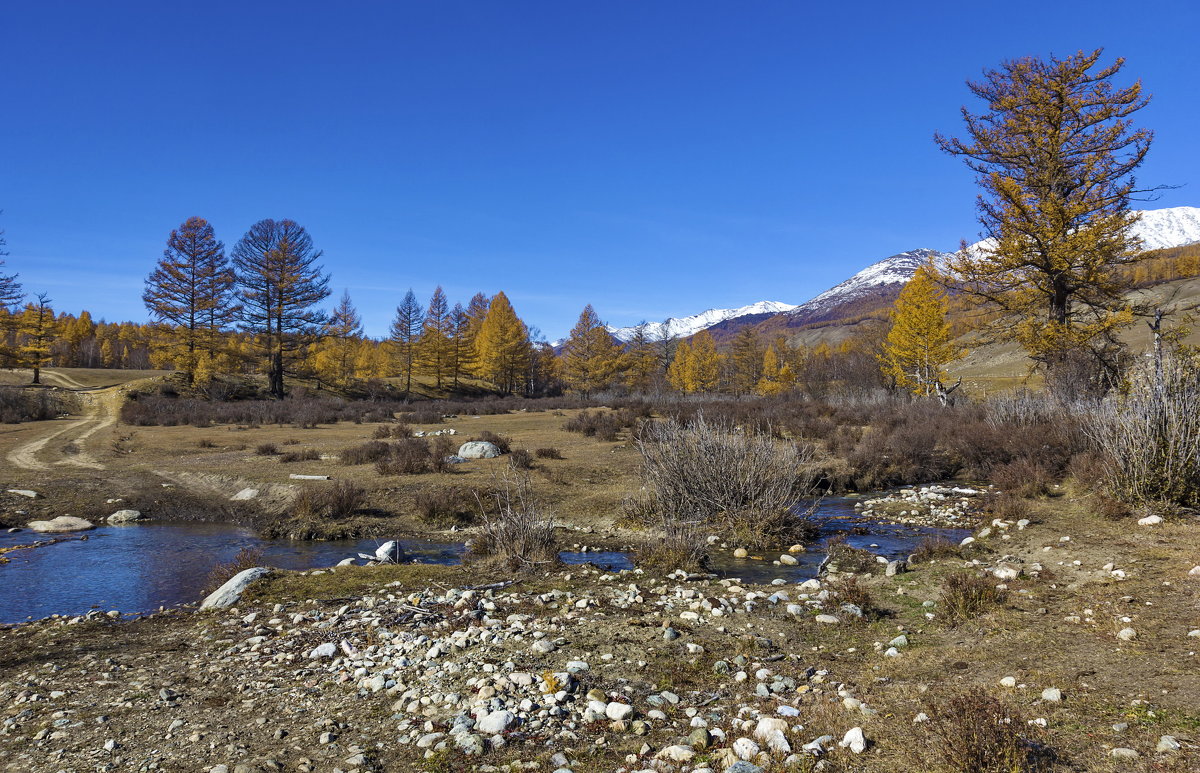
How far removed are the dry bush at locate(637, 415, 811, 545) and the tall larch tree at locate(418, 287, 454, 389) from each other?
5342cm

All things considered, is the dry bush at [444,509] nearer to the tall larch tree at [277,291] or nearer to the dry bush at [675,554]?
the dry bush at [675,554]

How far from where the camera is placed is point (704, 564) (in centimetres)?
965

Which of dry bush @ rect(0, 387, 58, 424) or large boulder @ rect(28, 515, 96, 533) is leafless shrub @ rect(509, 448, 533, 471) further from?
dry bush @ rect(0, 387, 58, 424)

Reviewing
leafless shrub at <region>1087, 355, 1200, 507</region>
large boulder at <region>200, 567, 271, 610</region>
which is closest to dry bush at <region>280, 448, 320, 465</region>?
large boulder at <region>200, 567, 271, 610</region>

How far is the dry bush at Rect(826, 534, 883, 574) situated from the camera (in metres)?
9.22

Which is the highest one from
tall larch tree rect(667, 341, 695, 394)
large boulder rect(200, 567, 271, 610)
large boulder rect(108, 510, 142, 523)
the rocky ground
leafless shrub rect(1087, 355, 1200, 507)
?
tall larch tree rect(667, 341, 695, 394)

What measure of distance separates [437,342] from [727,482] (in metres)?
55.2

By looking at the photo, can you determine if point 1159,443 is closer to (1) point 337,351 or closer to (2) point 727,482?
(2) point 727,482

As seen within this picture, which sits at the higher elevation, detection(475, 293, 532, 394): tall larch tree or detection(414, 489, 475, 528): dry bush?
detection(475, 293, 532, 394): tall larch tree

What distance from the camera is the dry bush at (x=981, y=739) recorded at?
128 inches

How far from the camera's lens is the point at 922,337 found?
37.8 metres

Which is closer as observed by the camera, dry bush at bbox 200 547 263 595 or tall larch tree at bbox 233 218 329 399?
dry bush at bbox 200 547 263 595

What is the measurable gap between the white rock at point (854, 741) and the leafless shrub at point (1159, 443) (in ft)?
27.8

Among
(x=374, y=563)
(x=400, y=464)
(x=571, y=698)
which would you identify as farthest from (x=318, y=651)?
(x=400, y=464)
